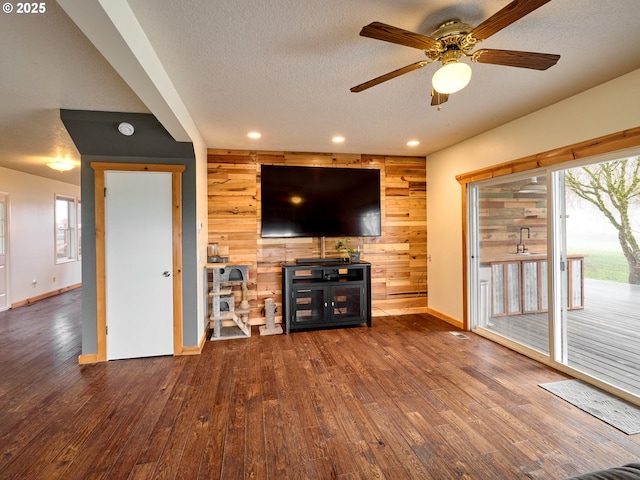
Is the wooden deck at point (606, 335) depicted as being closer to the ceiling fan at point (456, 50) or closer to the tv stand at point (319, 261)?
the ceiling fan at point (456, 50)

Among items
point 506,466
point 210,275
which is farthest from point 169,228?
point 506,466

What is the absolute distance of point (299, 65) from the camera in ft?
6.86

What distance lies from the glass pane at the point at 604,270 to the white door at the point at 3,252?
26.7ft

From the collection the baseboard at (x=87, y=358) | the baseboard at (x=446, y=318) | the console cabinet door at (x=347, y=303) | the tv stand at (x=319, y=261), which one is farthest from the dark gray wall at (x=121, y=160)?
the baseboard at (x=446, y=318)

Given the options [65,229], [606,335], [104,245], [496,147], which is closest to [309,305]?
[104,245]

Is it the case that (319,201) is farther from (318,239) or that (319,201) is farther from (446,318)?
(446,318)

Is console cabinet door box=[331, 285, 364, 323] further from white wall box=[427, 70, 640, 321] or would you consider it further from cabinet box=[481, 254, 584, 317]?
cabinet box=[481, 254, 584, 317]

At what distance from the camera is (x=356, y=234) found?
4.39 meters

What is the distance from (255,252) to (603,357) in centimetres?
396

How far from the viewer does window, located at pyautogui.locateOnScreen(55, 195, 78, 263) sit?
6.65m

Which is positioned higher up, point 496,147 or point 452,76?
point 496,147

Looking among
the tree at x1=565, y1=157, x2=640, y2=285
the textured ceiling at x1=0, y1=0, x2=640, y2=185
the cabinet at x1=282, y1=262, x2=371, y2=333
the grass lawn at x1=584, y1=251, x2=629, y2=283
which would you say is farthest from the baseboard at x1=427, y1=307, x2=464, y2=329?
the textured ceiling at x1=0, y1=0, x2=640, y2=185

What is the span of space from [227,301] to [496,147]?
12.4 ft

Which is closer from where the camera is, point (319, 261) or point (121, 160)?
point (121, 160)
